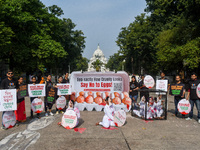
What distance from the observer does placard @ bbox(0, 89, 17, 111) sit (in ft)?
21.5

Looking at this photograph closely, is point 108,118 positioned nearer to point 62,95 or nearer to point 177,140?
point 177,140

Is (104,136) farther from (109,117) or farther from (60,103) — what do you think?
(60,103)

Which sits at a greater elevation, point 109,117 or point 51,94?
point 51,94

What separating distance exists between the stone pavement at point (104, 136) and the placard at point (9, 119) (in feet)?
0.70

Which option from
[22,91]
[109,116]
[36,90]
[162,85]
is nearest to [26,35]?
[36,90]

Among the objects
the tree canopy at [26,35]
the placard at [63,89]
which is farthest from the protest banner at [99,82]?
the tree canopy at [26,35]

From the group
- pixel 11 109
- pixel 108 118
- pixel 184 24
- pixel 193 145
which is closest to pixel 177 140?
pixel 193 145

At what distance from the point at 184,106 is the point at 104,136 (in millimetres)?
4089

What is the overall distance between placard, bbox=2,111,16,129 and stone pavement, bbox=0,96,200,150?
21 cm

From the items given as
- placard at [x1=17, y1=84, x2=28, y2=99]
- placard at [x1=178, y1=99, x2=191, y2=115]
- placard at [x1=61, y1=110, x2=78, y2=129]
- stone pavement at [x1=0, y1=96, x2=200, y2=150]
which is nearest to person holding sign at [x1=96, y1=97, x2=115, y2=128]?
stone pavement at [x1=0, y1=96, x2=200, y2=150]

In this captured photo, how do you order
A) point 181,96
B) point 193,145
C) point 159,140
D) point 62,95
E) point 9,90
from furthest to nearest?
1. point 62,95
2. point 181,96
3. point 9,90
4. point 159,140
5. point 193,145

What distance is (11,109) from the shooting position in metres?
6.63

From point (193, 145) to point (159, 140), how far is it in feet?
2.93

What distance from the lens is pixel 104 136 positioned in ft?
19.0
